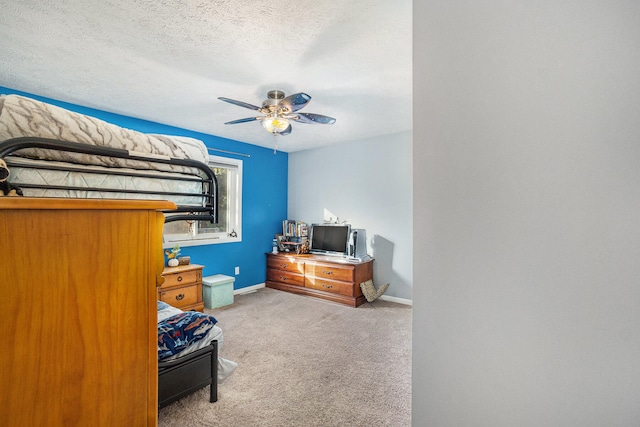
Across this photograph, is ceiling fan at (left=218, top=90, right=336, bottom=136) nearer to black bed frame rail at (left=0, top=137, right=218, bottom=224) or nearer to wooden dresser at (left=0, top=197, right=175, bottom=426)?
black bed frame rail at (left=0, top=137, right=218, bottom=224)

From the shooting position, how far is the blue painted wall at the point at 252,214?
4172 millimetres

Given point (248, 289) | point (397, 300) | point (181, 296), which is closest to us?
point (181, 296)

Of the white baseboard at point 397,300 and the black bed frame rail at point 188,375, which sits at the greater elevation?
the black bed frame rail at point 188,375

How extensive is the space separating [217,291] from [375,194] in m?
2.65

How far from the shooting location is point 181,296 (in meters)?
3.42

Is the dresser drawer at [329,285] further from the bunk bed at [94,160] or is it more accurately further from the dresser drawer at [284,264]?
the bunk bed at [94,160]

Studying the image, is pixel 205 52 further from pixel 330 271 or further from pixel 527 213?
pixel 330 271

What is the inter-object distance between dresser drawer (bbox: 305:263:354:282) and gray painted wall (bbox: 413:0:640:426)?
290 centimetres

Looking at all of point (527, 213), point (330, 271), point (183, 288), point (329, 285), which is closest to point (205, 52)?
point (527, 213)

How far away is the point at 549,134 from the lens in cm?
87

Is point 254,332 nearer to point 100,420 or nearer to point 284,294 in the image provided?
point 284,294

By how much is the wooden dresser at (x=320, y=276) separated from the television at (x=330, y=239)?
0.46 ft

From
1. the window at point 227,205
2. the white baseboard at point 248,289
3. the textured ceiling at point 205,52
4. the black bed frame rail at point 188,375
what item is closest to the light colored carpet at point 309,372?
the black bed frame rail at point 188,375

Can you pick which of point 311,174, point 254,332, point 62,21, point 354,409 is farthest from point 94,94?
point 354,409
